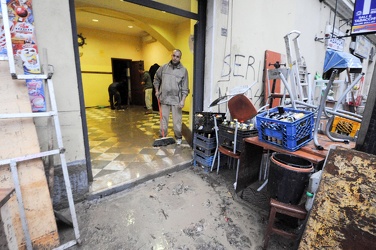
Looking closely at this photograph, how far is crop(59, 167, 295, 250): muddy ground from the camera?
160 cm

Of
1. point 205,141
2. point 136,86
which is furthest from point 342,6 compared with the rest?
point 136,86

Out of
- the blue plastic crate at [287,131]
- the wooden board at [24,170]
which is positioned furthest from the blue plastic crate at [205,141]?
the wooden board at [24,170]

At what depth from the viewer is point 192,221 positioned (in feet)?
6.06

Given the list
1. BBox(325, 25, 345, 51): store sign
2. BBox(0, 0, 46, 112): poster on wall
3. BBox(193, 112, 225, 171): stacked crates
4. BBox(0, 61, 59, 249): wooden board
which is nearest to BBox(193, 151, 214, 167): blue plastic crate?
BBox(193, 112, 225, 171): stacked crates

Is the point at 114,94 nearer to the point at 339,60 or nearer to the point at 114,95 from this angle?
the point at 114,95

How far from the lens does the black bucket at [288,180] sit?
1533 mm

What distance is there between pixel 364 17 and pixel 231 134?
128 inches

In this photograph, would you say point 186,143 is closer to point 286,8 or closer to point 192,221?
point 192,221

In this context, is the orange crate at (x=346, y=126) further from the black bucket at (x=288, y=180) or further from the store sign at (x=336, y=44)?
the store sign at (x=336, y=44)

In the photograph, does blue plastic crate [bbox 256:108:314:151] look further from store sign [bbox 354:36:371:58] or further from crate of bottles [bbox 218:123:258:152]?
store sign [bbox 354:36:371:58]

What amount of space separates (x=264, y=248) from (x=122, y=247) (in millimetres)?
1163

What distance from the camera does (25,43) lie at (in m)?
1.57

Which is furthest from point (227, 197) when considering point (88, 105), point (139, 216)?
point (88, 105)

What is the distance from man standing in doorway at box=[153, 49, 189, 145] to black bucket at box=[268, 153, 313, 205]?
7.39ft
